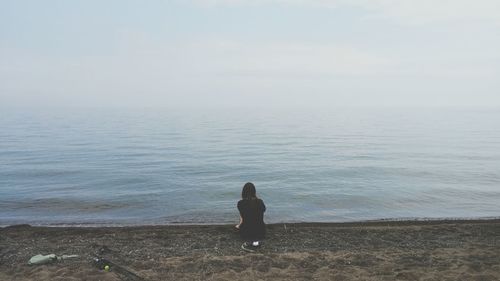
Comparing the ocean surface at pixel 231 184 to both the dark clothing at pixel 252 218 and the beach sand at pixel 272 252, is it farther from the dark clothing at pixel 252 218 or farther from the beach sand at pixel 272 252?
the dark clothing at pixel 252 218

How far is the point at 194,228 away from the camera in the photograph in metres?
12.6

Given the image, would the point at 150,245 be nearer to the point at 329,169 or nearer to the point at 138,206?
the point at 138,206

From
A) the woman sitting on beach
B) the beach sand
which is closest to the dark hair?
the woman sitting on beach

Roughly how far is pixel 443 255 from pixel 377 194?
35.1ft

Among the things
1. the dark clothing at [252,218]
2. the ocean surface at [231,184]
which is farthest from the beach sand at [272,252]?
the ocean surface at [231,184]

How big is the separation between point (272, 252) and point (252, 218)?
4.15 ft

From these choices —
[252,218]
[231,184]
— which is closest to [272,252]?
[252,218]

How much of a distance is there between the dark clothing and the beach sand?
1.00 ft

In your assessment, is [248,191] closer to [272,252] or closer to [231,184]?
[272,252]

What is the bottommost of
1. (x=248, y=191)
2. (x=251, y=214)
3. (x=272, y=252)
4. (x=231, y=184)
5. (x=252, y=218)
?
(x=272, y=252)

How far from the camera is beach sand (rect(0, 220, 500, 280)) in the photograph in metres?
8.36

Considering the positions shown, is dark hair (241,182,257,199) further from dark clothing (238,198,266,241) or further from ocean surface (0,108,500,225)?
ocean surface (0,108,500,225)

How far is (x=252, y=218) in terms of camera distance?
10.8 m

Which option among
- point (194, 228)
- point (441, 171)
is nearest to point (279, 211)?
point (194, 228)
